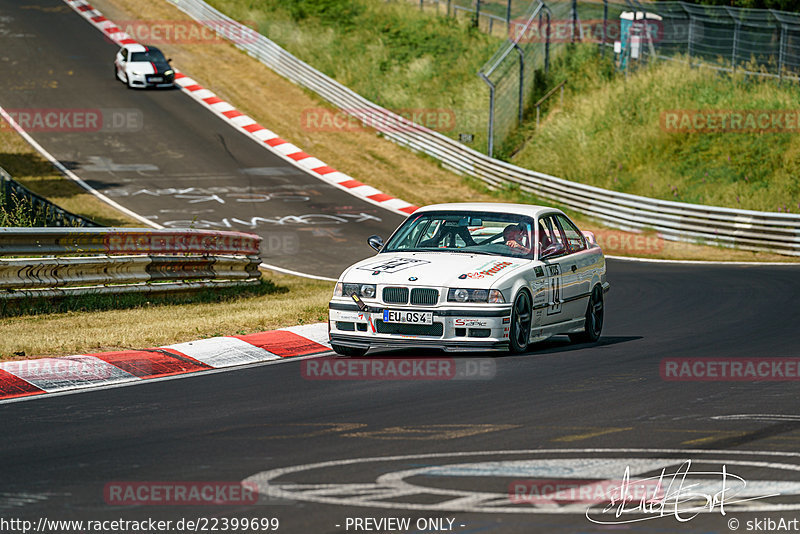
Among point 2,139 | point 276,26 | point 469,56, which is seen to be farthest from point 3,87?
point 469,56

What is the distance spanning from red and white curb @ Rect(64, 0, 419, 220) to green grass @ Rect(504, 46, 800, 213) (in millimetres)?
5589

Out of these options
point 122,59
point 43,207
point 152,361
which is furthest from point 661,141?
point 152,361

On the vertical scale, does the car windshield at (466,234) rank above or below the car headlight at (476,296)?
above

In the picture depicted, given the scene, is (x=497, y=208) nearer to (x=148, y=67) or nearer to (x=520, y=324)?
(x=520, y=324)

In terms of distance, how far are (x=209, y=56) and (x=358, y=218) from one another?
744 inches

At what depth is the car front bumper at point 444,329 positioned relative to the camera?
10.5 m

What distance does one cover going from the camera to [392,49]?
44.6m

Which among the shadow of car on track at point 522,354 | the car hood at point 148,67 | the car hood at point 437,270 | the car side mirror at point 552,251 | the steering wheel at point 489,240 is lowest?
the shadow of car on track at point 522,354

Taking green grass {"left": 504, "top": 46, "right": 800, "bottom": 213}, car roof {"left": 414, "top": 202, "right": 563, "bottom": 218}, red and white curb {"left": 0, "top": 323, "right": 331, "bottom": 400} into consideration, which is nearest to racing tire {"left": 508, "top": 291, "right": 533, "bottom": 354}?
car roof {"left": 414, "top": 202, "right": 563, "bottom": 218}

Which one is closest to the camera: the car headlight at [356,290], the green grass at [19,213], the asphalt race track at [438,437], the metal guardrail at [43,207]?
the asphalt race track at [438,437]

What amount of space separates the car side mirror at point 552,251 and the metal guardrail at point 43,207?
1102 centimetres

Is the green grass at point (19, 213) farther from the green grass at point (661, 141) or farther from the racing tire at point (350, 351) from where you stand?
the green grass at point (661, 141)

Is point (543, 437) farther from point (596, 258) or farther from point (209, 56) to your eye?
point (209, 56)

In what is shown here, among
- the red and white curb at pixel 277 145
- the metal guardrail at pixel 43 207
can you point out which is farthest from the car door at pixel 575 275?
the red and white curb at pixel 277 145
